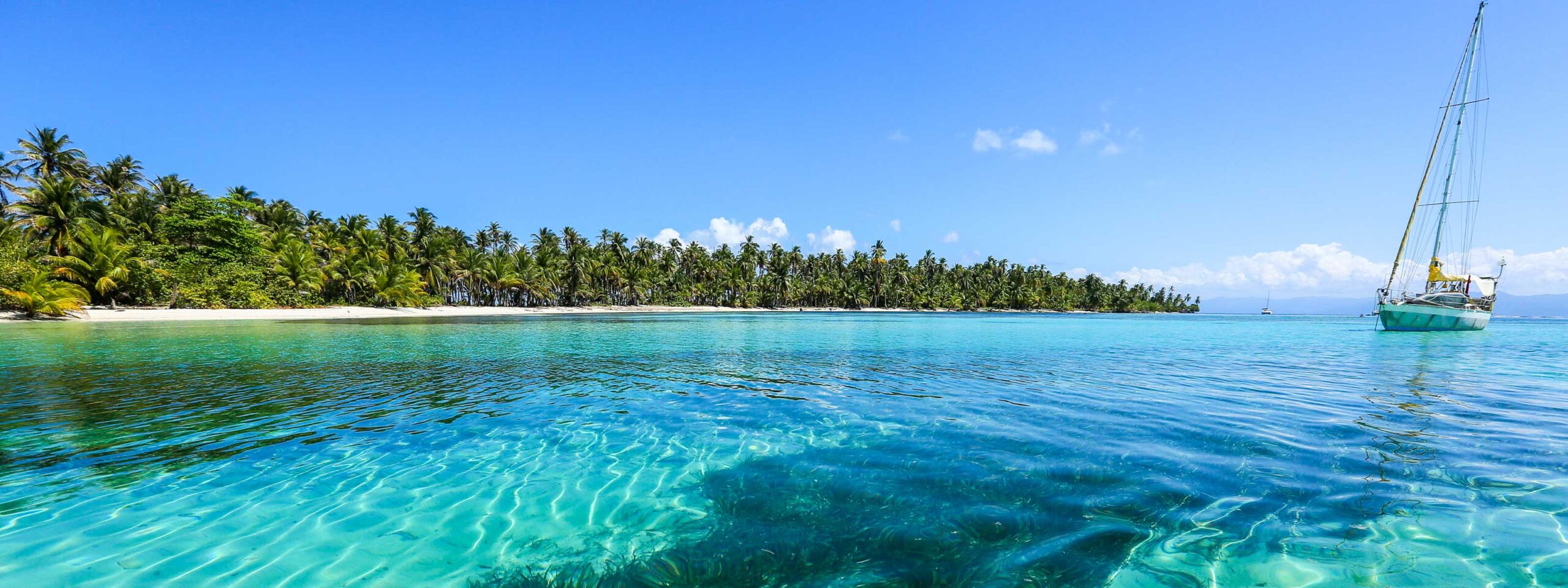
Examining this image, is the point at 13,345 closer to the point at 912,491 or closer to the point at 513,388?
the point at 513,388

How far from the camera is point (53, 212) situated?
42062 mm

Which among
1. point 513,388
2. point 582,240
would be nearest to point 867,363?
point 513,388

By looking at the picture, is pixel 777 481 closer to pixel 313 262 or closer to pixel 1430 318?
pixel 1430 318

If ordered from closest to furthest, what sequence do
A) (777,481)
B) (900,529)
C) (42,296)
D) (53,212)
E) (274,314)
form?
(900,529) < (777,481) < (42,296) < (53,212) < (274,314)

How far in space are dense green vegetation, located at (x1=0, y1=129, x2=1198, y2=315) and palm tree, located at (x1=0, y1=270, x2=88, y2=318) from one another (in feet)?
0.41

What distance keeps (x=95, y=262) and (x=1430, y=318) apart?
97237 mm

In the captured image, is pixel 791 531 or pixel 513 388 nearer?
pixel 791 531

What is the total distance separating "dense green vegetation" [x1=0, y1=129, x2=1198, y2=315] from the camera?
4206 centimetres

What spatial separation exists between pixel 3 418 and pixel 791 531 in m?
13.4

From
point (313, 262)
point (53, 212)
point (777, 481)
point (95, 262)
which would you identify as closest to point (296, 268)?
point (313, 262)

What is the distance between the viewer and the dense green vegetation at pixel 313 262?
1656 inches

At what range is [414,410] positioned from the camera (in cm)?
1025

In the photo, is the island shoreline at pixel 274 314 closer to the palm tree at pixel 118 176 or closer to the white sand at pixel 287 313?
the white sand at pixel 287 313

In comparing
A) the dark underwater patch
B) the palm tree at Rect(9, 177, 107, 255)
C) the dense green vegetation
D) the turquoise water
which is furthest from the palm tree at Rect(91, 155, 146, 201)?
the dark underwater patch
